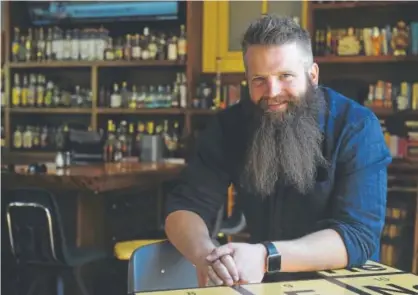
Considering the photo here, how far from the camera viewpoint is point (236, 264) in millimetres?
1164

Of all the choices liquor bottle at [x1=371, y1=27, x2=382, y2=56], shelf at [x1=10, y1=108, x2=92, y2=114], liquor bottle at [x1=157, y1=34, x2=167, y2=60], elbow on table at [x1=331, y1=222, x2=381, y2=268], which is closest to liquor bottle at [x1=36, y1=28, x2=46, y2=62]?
shelf at [x1=10, y1=108, x2=92, y2=114]

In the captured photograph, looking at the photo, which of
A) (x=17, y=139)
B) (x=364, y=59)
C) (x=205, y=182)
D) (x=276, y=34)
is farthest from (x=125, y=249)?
(x=17, y=139)

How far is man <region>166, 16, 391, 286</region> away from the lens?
130 cm

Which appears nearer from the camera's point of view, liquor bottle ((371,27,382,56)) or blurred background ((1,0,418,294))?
blurred background ((1,0,418,294))

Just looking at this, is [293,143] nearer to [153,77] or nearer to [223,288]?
[223,288]

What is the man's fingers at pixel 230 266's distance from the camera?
1149 mm

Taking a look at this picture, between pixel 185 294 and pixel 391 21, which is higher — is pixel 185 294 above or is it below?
below

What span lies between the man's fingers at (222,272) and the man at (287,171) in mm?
29

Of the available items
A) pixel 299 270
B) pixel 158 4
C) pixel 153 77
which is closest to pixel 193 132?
pixel 153 77

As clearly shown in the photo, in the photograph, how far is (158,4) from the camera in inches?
179

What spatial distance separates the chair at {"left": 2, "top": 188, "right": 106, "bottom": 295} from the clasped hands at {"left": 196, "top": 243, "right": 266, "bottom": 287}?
1.71 meters

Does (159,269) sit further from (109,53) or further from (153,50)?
(109,53)

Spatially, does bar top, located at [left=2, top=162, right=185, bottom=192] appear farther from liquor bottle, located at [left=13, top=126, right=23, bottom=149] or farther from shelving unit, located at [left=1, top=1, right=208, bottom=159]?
liquor bottle, located at [left=13, top=126, right=23, bottom=149]

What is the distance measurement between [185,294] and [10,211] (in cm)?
206
